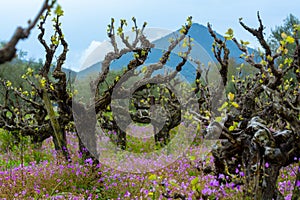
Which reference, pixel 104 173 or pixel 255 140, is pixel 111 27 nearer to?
pixel 104 173

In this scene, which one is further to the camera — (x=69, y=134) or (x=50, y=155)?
(x=69, y=134)

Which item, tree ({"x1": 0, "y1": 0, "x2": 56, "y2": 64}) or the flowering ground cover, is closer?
tree ({"x1": 0, "y1": 0, "x2": 56, "y2": 64})

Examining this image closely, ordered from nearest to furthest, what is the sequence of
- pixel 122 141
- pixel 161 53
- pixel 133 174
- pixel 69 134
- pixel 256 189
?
pixel 256 189 < pixel 133 174 < pixel 161 53 < pixel 122 141 < pixel 69 134

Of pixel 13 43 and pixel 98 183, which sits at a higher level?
pixel 13 43

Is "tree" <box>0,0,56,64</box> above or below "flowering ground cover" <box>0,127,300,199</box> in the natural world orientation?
above

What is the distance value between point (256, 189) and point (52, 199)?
11.5 ft

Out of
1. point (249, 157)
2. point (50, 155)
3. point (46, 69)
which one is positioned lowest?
point (50, 155)

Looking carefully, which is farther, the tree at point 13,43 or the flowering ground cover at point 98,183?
the flowering ground cover at point 98,183

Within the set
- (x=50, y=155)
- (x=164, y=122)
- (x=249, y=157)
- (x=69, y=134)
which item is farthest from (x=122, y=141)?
(x=249, y=157)

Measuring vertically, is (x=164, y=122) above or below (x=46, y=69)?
below

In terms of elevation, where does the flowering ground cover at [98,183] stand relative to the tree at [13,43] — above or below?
below

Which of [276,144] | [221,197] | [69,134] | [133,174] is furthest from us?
[69,134]

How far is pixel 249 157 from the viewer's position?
4137 millimetres

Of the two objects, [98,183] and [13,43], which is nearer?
[13,43]
